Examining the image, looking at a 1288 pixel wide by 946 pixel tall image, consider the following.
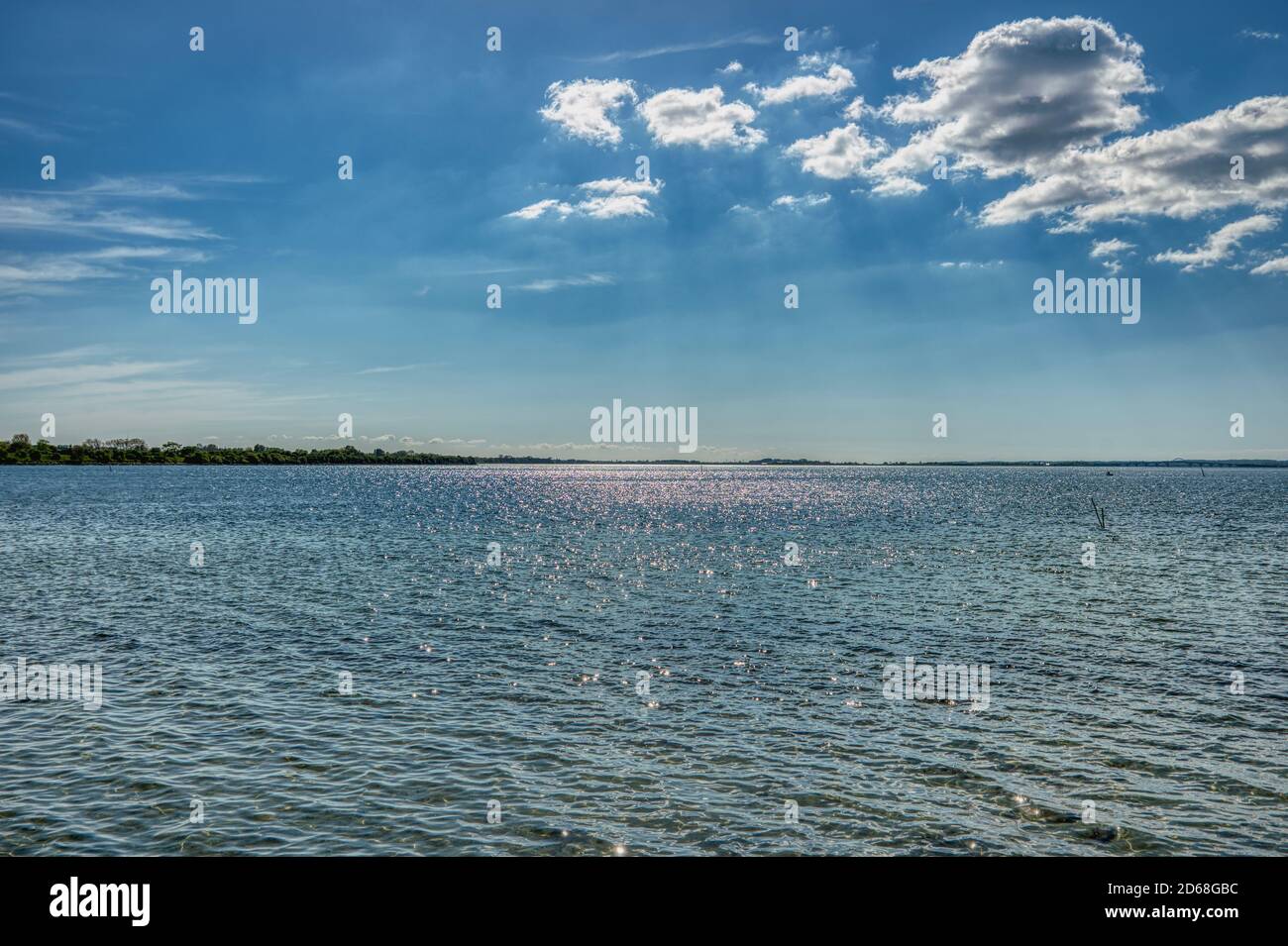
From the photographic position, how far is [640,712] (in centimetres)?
2556

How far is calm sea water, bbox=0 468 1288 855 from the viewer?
17.5 m

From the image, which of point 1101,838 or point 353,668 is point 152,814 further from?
point 1101,838

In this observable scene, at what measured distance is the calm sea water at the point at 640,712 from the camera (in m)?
17.5

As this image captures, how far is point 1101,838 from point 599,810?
36.8 ft

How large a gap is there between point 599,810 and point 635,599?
97.9ft

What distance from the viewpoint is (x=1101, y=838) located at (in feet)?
55.8

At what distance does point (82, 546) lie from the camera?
240ft

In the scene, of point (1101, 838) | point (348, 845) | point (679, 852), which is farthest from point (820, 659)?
point (348, 845)

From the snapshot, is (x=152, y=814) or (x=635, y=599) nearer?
(x=152, y=814)

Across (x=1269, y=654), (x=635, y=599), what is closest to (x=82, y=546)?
(x=635, y=599)
